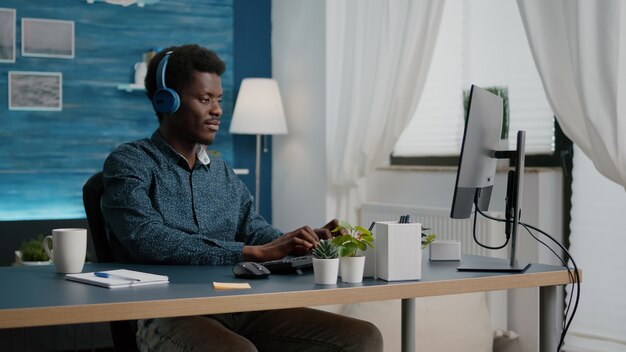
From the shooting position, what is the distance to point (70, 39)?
5.35 meters

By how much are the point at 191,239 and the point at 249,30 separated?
12.6ft

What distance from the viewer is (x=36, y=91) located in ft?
17.3

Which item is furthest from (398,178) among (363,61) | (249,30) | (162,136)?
(162,136)

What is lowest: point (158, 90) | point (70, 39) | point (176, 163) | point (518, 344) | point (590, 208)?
point (518, 344)

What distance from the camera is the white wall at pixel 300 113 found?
5.33m

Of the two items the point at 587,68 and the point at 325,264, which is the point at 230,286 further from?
the point at 587,68

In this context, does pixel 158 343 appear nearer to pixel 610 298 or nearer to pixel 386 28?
pixel 610 298

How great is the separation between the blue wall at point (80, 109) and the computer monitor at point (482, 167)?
357 centimetres

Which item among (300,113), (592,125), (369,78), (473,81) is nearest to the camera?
(592,125)

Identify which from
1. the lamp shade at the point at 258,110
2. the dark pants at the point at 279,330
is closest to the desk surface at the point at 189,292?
the dark pants at the point at 279,330

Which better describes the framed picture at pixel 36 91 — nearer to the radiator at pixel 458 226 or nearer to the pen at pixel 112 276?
the radiator at pixel 458 226

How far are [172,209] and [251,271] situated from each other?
0.53 meters

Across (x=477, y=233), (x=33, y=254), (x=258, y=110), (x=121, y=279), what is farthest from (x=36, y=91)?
(x=121, y=279)

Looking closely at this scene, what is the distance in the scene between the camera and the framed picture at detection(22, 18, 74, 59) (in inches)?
207
